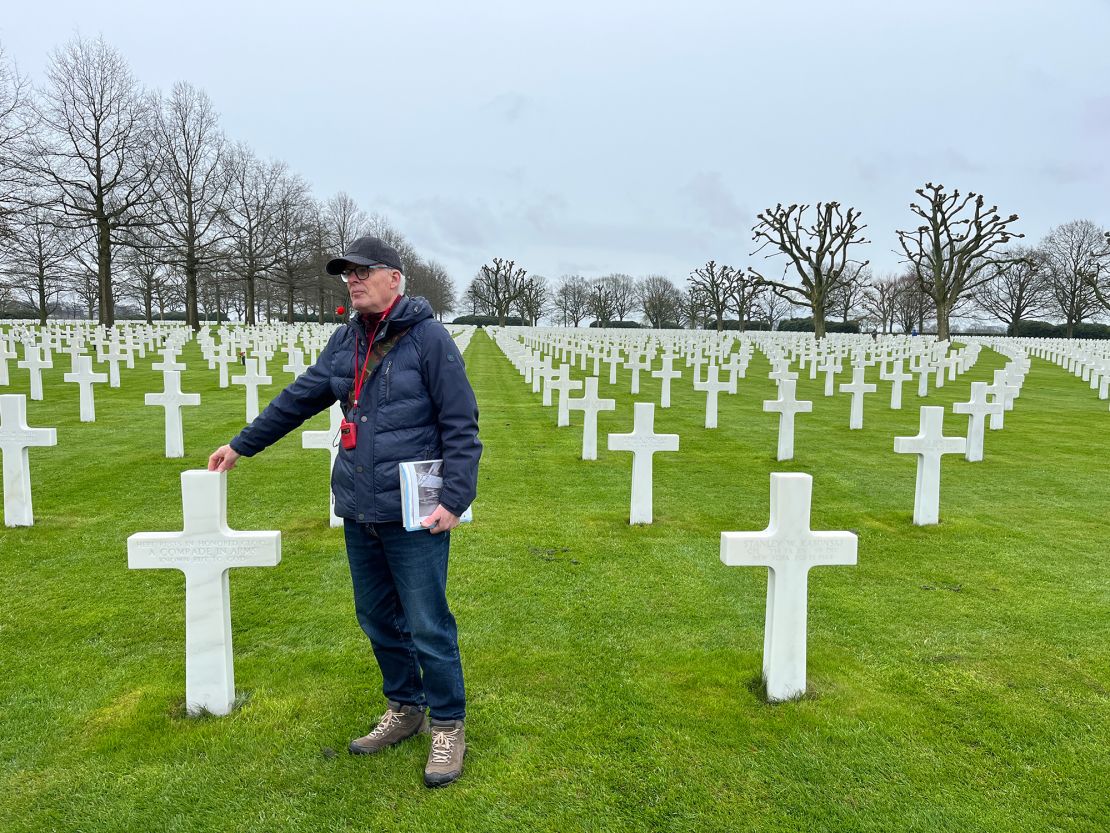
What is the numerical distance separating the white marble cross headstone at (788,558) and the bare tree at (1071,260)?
5857 centimetres

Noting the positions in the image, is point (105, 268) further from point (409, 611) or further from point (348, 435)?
point (409, 611)

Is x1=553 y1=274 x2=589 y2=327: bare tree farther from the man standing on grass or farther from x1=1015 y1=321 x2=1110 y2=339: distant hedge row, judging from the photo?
the man standing on grass

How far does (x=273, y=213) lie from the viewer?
35.9 m

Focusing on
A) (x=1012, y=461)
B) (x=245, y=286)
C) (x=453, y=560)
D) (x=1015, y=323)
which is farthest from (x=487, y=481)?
(x=1015, y=323)

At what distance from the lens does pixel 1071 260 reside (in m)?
55.8

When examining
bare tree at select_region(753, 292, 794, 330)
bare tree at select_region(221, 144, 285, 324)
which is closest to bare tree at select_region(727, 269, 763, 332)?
bare tree at select_region(753, 292, 794, 330)

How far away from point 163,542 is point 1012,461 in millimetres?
8897

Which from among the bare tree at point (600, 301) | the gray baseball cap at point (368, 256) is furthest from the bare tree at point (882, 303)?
the gray baseball cap at point (368, 256)

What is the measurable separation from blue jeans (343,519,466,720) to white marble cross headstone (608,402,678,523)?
9.92 ft

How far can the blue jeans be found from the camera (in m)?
2.51

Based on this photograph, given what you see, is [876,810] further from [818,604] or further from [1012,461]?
[1012,461]

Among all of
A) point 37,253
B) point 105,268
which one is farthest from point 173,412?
point 37,253

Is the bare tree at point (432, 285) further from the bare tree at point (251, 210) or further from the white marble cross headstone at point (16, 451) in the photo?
the white marble cross headstone at point (16, 451)

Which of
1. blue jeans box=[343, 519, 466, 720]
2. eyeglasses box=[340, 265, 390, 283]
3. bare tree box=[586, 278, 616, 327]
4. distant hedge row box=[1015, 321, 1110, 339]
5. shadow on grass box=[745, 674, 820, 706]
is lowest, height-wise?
shadow on grass box=[745, 674, 820, 706]
